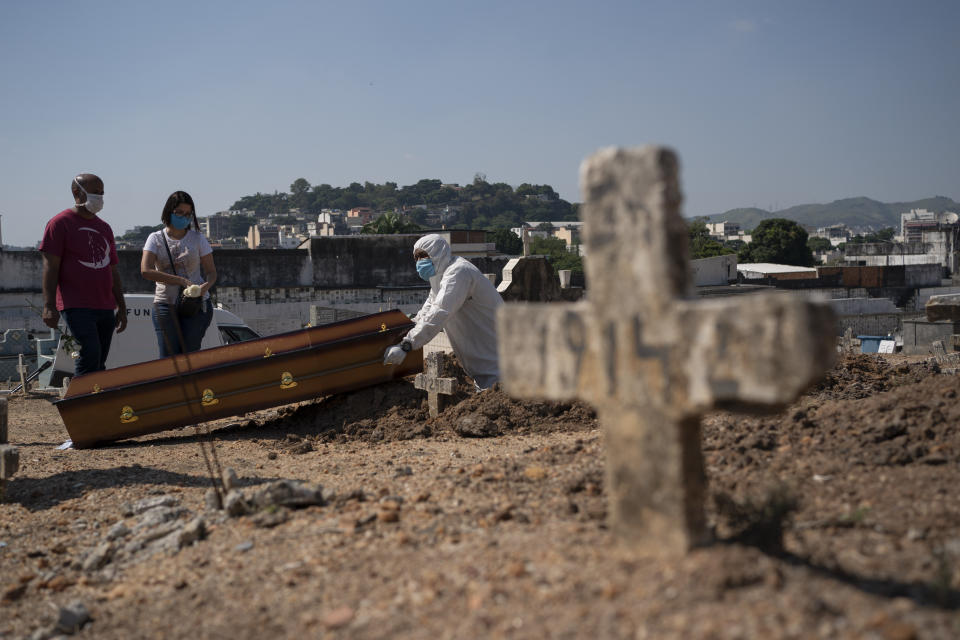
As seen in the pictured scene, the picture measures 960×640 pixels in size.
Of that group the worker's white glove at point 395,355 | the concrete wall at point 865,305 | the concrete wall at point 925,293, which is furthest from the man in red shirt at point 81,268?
the concrete wall at point 925,293

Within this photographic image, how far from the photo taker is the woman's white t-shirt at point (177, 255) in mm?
6820

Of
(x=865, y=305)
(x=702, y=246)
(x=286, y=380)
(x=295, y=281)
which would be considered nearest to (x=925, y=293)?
(x=865, y=305)

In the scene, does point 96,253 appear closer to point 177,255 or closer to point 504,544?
point 177,255

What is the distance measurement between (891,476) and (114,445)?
585cm

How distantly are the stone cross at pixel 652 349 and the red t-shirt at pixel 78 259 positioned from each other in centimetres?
499

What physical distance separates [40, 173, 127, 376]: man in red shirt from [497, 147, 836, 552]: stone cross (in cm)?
499

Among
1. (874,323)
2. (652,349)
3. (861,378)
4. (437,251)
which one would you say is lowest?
(874,323)

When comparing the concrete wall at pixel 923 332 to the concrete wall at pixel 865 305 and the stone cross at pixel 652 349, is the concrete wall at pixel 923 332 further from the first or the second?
the stone cross at pixel 652 349

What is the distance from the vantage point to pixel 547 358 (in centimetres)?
269

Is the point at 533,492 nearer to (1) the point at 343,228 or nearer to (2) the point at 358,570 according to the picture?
(2) the point at 358,570

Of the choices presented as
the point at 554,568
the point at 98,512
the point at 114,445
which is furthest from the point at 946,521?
the point at 114,445

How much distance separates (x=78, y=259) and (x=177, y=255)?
0.78m

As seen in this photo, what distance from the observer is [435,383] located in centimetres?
695

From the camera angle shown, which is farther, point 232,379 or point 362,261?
point 362,261
